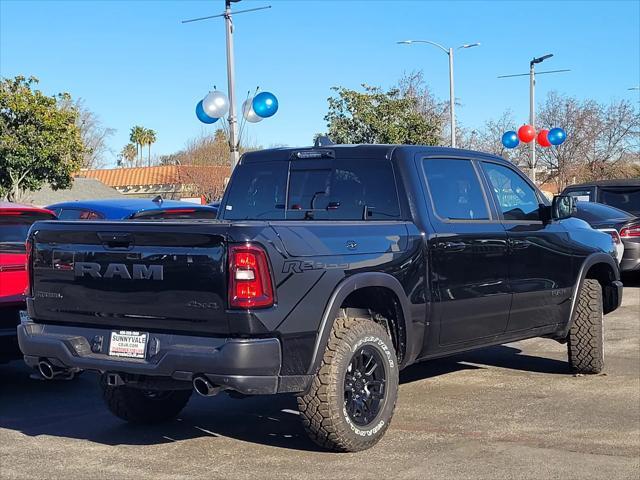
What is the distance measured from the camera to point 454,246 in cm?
620

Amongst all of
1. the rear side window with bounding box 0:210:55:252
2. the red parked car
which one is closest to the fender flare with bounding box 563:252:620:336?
the red parked car

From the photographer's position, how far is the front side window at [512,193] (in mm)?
6992

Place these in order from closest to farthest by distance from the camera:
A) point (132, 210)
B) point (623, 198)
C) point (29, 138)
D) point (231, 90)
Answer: point (132, 210), point (623, 198), point (231, 90), point (29, 138)

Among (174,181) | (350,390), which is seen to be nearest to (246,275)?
(350,390)

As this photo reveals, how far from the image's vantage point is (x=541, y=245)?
23.5 feet

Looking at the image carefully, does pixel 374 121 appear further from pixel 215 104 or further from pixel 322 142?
pixel 322 142

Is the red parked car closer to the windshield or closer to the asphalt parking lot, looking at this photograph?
the asphalt parking lot

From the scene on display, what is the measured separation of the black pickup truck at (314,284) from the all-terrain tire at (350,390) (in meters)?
0.01

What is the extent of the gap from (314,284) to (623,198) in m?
12.7

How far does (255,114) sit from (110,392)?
11.7m

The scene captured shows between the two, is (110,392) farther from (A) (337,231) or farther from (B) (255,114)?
(B) (255,114)

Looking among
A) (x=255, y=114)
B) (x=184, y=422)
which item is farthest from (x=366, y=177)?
(x=255, y=114)

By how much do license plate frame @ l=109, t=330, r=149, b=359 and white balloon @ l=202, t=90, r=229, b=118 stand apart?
1207 centimetres

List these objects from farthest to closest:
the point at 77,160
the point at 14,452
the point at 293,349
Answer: the point at 77,160
the point at 14,452
the point at 293,349
